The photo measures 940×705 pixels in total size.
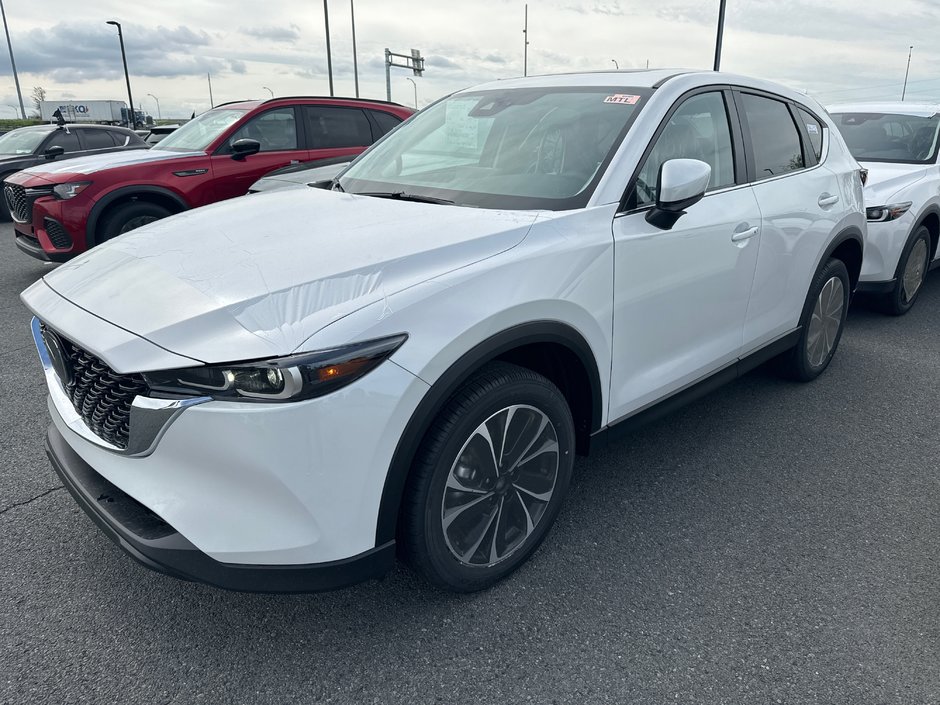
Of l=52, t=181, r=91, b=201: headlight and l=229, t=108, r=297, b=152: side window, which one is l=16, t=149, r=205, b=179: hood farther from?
l=229, t=108, r=297, b=152: side window

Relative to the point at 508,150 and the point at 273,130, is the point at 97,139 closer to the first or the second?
the point at 273,130

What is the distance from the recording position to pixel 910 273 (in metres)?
6.04

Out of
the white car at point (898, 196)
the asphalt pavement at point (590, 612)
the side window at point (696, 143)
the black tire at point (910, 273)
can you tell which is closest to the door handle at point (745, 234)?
the side window at point (696, 143)

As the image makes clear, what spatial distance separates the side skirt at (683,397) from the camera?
284 cm

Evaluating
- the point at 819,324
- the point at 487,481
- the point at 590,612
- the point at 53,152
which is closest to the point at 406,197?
the point at 487,481

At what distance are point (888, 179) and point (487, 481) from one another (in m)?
5.34

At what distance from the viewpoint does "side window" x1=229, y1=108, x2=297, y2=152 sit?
758cm

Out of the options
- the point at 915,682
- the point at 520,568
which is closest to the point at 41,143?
the point at 520,568

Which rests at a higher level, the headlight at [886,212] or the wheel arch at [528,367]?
the wheel arch at [528,367]

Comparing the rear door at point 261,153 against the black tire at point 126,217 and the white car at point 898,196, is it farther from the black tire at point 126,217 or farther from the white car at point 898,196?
the white car at point 898,196

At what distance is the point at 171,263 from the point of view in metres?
2.34

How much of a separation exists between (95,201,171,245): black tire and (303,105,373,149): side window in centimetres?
188

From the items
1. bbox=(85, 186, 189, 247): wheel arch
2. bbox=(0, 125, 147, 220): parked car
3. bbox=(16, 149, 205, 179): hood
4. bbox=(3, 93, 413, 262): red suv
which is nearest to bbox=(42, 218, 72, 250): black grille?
bbox=(3, 93, 413, 262): red suv

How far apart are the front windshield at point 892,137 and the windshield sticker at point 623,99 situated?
476 centimetres
